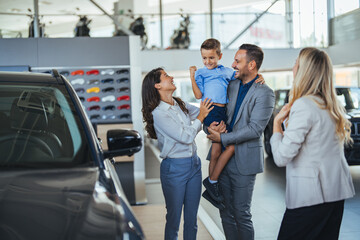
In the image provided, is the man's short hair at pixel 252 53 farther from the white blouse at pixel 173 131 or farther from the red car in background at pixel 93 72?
the red car in background at pixel 93 72

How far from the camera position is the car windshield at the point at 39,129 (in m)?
2.07

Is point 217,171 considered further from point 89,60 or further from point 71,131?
point 89,60

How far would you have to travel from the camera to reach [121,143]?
7.50 ft

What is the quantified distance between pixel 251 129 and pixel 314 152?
74 centimetres

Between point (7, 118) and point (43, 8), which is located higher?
point (43, 8)

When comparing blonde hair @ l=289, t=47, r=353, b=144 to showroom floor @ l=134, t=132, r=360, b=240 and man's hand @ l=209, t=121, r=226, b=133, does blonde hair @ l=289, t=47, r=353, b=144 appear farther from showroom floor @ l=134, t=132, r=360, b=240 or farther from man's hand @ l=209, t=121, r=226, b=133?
showroom floor @ l=134, t=132, r=360, b=240

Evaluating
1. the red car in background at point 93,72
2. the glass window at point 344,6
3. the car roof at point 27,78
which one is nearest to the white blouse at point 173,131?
the car roof at point 27,78

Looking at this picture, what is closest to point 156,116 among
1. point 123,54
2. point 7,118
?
point 7,118

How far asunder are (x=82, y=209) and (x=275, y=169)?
277 inches

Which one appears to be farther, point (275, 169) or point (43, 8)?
point (43, 8)

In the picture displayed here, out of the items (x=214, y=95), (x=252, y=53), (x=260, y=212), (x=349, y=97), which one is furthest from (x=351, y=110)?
(x=252, y=53)

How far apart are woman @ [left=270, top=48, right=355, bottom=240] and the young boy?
79cm

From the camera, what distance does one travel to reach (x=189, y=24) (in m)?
15.3

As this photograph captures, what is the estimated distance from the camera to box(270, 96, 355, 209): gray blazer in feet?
7.13
